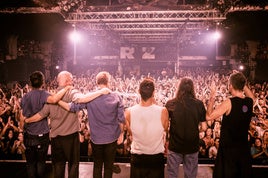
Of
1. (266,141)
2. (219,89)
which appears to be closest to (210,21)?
(219,89)

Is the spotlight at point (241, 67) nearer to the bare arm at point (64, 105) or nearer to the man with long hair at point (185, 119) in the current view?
the man with long hair at point (185, 119)

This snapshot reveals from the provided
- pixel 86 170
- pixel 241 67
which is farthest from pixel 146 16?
pixel 86 170

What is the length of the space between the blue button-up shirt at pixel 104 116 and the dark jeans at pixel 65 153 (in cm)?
33

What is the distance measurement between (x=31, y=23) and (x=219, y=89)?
5.22 m

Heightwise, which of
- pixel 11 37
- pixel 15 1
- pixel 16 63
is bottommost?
pixel 16 63

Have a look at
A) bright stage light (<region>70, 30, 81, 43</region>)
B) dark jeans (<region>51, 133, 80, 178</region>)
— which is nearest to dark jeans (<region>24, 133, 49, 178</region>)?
dark jeans (<region>51, 133, 80, 178</region>)

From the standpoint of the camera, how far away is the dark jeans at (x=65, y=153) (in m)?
3.33

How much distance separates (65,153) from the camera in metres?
3.33

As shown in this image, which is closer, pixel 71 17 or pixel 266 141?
pixel 266 141

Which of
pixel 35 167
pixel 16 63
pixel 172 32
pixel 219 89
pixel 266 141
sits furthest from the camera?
pixel 172 32

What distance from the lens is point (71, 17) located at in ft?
23.2

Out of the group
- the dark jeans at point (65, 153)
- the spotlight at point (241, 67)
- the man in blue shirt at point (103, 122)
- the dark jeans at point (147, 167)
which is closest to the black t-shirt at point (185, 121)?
the dark jeans at point (147, 167)

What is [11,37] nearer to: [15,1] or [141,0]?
[15,1]

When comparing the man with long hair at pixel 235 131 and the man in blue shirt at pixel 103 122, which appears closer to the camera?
the man with long hair at pixel 235 131
